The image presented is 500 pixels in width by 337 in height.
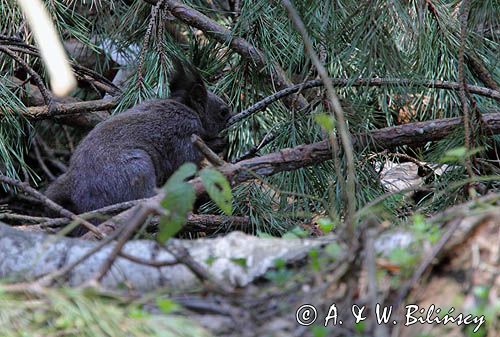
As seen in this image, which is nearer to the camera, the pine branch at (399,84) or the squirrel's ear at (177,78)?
the pine branch at (399,84)

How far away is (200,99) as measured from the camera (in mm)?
4418

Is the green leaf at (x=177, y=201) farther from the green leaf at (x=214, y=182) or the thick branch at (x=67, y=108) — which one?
the thick branch at (x=67, y=108)

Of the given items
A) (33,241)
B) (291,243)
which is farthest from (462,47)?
(33,241)

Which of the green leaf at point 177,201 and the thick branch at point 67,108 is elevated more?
the thick branch at point 67,108

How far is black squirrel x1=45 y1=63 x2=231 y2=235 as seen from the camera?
3766mm

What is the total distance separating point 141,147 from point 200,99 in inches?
23.8

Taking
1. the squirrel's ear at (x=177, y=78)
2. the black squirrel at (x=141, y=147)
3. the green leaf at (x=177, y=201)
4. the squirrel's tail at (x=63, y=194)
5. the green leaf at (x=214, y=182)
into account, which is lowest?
the green leaf at (x=177, y=201)

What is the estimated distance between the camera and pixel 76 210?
3.79 m

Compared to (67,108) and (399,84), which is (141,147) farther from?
(399,84)

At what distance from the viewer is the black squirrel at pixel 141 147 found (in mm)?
3766

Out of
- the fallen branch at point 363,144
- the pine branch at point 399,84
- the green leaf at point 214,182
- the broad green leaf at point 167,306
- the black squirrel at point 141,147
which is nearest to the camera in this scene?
the broad green leaf at point 167,306

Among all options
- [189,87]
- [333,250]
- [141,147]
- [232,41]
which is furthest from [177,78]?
[333,250]

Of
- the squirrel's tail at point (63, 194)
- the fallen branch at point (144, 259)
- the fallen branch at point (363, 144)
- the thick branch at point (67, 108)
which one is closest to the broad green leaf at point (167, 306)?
the fallen branch at point (144, 259)

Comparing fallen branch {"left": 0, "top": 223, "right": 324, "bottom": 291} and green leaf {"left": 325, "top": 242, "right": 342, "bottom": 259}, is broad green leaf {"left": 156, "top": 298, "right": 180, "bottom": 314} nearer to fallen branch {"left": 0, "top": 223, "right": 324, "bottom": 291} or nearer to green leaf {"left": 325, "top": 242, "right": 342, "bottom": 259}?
fallen branch {"left": 0, "top": 223, "right": 324, "bottom": 291}
